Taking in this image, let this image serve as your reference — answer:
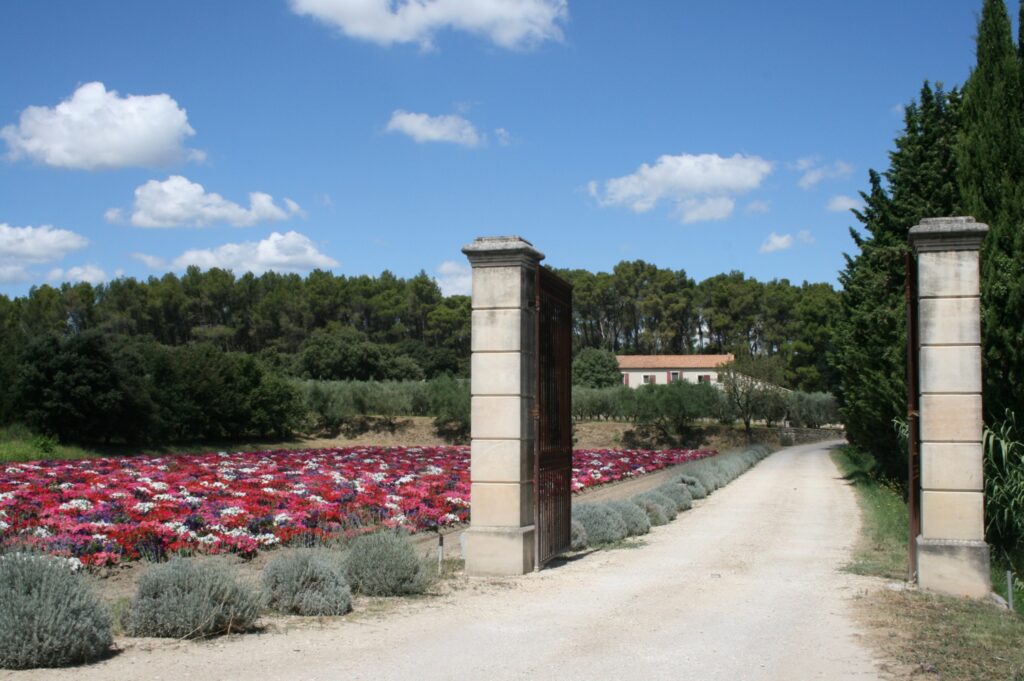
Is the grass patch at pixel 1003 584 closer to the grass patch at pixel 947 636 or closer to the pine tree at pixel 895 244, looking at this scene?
the grass patch at pixel 947 636

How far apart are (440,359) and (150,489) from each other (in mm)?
64879

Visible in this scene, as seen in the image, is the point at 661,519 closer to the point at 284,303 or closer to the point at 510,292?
the point at 510,292

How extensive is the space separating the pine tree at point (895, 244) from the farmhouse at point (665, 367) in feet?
221

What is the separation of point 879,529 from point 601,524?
530cm

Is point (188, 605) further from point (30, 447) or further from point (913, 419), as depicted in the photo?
point (30, 447)

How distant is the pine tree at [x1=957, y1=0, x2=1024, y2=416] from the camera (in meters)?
13.2

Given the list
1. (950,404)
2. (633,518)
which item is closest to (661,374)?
(633,518)

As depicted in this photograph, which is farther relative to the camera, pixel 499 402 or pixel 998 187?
pixel 998 187

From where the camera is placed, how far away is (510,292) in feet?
35.8

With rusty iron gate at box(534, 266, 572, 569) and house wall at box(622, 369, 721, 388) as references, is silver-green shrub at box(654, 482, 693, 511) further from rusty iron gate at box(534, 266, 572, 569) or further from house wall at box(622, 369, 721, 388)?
house wall at box(622, 369, 721, 388)

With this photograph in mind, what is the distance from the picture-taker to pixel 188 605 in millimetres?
7246

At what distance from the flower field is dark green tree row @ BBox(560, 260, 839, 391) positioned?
→ 7295cm

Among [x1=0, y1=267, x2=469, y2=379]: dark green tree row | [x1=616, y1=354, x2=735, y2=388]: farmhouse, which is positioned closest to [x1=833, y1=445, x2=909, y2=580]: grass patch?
[x1=0, y1=267, x2=469, y2=379]: dark green tree row

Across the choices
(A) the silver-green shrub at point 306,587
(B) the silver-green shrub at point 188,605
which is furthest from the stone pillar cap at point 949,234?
(B) the silver-green shrub at point 188,605
